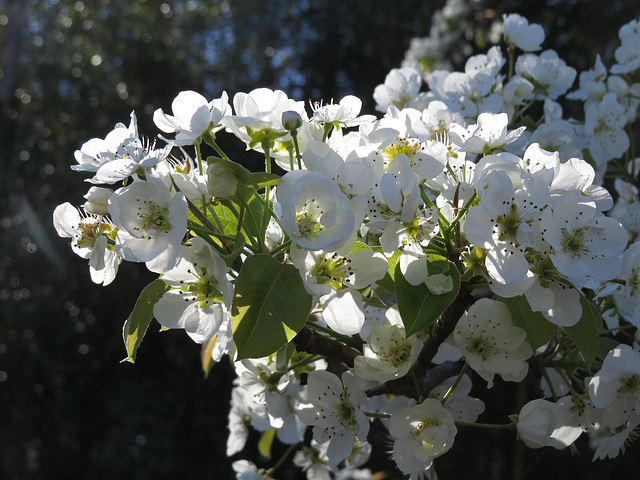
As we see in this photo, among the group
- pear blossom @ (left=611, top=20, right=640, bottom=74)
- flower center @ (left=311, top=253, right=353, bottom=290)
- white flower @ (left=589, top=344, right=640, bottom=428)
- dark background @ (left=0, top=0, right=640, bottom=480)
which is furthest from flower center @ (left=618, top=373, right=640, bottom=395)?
dark background @ (left=0, top=0, right=640, bottom=480)

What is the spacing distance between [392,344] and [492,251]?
0.20 meters

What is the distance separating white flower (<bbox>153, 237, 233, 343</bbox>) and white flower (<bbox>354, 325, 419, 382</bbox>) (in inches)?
7.7

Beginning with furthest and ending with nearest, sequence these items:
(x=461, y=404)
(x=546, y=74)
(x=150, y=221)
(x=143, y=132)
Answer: (x=143, y=132) → (x=546, y=74) → (x=461, y=404) → (x=150, y=221)

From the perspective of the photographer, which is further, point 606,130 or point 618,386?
point 606,130

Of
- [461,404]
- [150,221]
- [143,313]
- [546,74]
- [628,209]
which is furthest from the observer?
[546,74]

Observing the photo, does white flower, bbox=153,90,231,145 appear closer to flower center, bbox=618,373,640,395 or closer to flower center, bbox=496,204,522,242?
flower center, bbox=496,204,522,242

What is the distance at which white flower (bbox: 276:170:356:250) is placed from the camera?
64 cm

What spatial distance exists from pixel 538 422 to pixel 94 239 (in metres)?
0.59

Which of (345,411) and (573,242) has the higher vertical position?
(573,242)

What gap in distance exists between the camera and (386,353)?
0.80 metres

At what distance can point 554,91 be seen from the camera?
1.37 meters

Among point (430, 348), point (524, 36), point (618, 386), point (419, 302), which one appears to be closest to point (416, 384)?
point (430, 348)

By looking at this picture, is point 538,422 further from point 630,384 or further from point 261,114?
point 261,114

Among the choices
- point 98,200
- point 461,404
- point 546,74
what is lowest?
point 461,404
